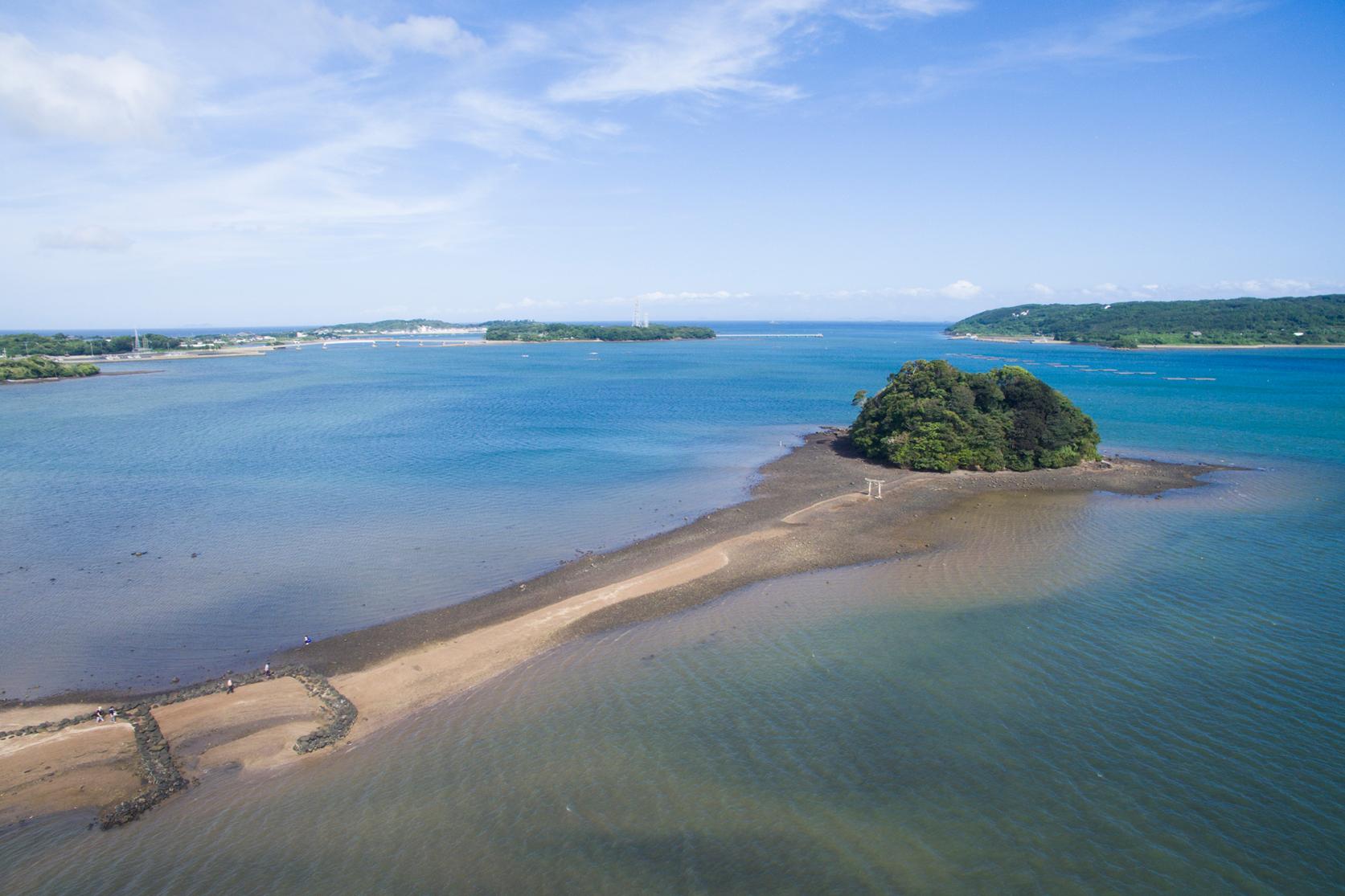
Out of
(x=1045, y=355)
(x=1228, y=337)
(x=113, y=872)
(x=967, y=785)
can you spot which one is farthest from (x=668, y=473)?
(x=1228, y=337)

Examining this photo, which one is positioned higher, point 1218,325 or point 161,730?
point 1218,325

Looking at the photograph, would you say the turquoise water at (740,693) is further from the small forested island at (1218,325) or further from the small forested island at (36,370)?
the small forested island at (1218,325)

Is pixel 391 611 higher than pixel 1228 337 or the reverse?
the reverse

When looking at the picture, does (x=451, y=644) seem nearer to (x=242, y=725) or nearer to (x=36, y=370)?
(x=242, y=725)

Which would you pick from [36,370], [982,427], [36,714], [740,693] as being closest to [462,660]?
[740,693]

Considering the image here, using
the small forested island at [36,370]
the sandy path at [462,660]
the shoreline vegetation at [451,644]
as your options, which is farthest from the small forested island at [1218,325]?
the small forested island at [36,370]

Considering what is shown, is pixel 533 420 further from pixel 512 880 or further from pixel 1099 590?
pixel 512 880

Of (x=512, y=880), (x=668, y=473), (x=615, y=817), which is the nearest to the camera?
(x=512, y=880)
